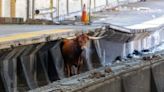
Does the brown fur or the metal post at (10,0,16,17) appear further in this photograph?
the metal post at (10,0,16,17)

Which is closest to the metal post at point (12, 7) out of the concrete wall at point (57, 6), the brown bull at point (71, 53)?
the concrete wall at point (57, 6)

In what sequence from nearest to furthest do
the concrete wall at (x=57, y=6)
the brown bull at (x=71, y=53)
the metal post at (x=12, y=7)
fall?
the brown bull at (x=71, y=53) < the concrete wall at (x=57, y=6) < the metal post at (x=12, y=7)

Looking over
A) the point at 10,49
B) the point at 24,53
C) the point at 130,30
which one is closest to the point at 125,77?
the point at 10,49

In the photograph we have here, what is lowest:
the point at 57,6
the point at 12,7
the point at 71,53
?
the point at 71,53

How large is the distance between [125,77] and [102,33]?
408 inches

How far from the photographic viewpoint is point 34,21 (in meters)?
19.1

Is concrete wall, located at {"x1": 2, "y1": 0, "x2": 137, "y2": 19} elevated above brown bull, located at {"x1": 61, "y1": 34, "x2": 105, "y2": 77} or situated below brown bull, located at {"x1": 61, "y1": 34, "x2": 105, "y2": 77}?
above

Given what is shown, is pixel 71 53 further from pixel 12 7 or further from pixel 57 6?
pixel 57 6

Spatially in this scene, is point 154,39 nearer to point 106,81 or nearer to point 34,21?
point 34,21

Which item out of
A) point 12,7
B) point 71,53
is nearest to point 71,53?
point 71,53

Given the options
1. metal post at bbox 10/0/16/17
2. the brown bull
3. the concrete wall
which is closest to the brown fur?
the brown bull

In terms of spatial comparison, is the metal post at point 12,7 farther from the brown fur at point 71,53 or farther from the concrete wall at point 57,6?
the brown fur at point 71,53

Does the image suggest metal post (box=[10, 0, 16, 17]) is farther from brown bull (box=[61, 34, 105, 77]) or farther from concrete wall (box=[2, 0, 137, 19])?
brown bull (box=[61, 34, 105, 77])

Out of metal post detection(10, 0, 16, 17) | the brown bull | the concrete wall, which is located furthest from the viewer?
metal post detection(10, 0, 16, 17)
